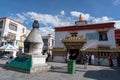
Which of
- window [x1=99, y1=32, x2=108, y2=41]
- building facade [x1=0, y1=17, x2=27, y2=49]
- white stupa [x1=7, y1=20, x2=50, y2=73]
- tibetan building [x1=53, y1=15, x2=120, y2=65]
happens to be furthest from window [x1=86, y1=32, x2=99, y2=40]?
building facade [x1=0, y1=17, x2=27, y2=49]

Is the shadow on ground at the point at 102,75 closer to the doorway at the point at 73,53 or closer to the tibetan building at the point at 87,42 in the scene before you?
the tibetan building at the point at 87,42

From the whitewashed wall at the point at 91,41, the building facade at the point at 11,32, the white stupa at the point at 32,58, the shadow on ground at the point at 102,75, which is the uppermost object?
the building facade at the point at 11,32

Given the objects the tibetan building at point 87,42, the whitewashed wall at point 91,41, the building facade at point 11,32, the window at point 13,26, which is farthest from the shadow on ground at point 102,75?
the window at point 13,26

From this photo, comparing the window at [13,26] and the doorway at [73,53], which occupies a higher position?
the window at [13,26]

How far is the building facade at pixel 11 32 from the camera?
41.6m

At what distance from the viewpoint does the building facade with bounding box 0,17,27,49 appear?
41594 mm

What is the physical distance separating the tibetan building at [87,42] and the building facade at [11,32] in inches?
780

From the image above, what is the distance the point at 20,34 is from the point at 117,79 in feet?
140

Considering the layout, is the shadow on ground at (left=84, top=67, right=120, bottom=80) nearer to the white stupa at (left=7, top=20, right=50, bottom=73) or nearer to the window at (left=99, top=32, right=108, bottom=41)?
the white stupa at (left=7, top=20, right=50, bottom=73)

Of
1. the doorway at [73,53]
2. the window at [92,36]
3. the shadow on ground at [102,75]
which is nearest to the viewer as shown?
the shadow on ground at [102,75]

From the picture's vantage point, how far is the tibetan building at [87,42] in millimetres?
23688

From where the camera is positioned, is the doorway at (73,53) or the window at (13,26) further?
the window at (13,26)

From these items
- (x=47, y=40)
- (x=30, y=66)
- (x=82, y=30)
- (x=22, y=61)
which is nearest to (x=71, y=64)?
(x=30, y=66)

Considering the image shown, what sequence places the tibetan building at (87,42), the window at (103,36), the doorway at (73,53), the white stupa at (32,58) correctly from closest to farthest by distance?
the white stupa at (32,58) → the tibetan building at (87,42) → the window at (103,36) → the doorway at (73,53)
